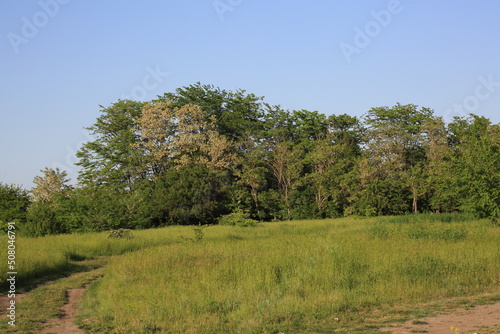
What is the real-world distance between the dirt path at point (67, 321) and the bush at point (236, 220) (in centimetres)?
2537

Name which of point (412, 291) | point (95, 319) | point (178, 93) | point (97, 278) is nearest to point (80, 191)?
point (178, 93)

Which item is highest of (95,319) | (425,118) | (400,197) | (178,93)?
(178,93)

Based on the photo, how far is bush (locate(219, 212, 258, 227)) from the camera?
38469 mm

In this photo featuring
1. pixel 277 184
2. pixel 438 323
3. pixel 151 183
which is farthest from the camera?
pixel 277 184

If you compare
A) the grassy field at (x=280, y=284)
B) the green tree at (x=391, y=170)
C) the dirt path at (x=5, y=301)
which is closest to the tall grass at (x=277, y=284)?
the grassy field at (x=280, y=284)

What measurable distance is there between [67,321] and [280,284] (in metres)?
5.55

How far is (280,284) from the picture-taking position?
12.7 metres

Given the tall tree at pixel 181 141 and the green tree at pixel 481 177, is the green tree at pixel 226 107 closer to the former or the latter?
the tall tree at pixel 181 141

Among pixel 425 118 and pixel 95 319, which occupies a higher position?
pixel 425 118

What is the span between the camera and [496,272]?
13.3m

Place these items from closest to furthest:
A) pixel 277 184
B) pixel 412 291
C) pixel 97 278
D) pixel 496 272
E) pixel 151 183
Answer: pixel 412 291
pixel 496 272
pixel 97 278
pixel 151 183
pixel 277 184

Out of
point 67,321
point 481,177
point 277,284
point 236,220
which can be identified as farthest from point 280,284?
point 236,220

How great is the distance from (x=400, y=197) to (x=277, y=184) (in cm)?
1345

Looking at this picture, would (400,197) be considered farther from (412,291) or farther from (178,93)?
(412,291)
